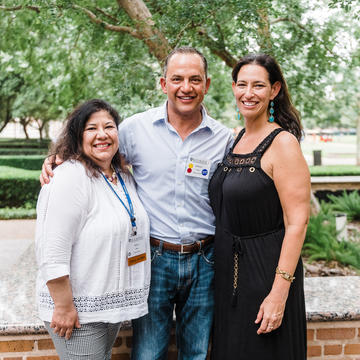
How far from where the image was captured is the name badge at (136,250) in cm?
205

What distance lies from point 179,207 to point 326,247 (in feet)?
12.7

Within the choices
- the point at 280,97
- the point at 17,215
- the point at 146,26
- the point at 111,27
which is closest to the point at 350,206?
the point at 146,26

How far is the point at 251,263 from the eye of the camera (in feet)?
7.09

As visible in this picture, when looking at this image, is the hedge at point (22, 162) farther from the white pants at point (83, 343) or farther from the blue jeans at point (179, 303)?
the white pants at point (83, 343)

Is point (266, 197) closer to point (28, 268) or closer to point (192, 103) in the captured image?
point (192, 103)

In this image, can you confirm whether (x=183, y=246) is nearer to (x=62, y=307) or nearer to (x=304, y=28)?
(x=62, y=307)

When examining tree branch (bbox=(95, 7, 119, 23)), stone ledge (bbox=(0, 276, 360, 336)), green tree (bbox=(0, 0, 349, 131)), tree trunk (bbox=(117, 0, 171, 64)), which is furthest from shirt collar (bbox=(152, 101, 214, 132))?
tree branch (bbox=(95, 7, 119, 23))

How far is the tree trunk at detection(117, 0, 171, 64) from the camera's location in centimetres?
487

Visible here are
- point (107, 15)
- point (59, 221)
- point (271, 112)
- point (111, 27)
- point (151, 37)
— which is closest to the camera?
point (59, 221)

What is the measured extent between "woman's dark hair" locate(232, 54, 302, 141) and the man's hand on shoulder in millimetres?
1056

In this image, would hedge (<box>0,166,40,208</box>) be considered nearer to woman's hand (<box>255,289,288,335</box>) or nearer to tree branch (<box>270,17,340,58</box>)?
tree branch (<box>270,17,340,58</box>)

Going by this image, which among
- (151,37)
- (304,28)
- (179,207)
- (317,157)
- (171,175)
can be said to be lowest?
(179,207)

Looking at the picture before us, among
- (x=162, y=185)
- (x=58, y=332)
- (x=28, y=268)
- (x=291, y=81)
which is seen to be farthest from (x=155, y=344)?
(x=291, y=81)

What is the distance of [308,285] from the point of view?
3.34 meters
